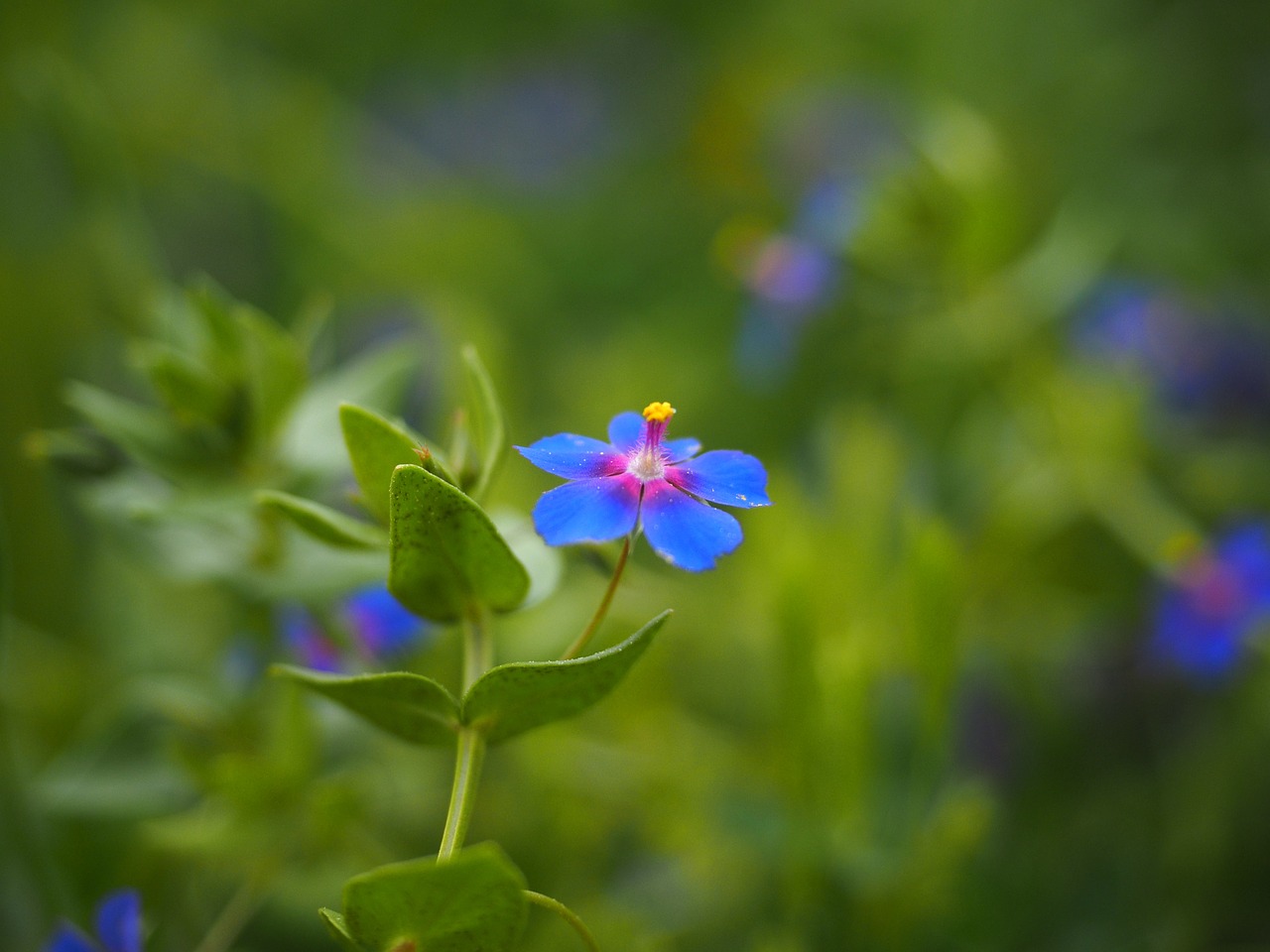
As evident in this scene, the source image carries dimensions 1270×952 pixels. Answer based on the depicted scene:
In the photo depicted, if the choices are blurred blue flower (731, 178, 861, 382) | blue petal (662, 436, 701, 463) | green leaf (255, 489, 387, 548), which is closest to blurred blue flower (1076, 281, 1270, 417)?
blurred blue flower (731, 178, 861, 382)

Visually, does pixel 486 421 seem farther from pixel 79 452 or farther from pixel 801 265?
pixel 801 265

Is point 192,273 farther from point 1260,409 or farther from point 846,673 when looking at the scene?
point 1260,409

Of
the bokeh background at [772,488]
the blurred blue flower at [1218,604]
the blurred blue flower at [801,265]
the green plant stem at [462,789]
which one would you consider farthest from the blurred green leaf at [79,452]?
the blurred blue flower at [1218,604]

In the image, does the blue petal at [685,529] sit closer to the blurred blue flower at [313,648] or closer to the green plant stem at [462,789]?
the green plant stem at [462,789]

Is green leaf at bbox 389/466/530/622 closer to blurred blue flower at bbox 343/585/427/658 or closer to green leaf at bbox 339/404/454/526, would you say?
green leaf at bbox 339/404/454/526

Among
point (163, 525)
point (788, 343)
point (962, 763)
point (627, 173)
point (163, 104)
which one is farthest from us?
point (627, 173)

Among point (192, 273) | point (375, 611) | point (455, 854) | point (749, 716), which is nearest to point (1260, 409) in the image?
point (749, 716)
